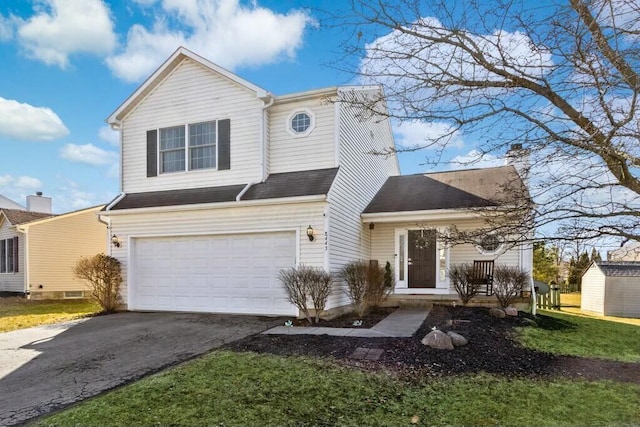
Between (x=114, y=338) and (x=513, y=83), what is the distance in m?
7.91

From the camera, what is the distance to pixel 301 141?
34.5ft

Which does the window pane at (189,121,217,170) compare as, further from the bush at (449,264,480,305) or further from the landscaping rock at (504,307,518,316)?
the landscaping rock at (504,307,518,316)

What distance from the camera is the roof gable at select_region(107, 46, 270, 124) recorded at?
10.8 metres

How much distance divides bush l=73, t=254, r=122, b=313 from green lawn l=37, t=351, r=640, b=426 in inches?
276

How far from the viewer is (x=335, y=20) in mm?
4672

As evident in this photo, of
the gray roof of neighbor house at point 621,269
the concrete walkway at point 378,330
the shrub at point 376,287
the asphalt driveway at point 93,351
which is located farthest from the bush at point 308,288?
the gray roof of neighbor house at point 621,269

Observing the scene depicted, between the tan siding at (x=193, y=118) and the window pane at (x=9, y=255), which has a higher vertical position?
the tan siding at (x=193, y=118)

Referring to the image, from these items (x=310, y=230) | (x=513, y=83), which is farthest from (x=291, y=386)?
(x=310, y=230)

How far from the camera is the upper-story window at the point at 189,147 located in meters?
11.2

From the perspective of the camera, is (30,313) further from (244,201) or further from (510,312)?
(510,312)

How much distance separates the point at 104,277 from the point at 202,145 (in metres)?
4.60

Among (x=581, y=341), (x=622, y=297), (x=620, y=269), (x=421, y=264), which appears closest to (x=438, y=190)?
(x=421, y=264)

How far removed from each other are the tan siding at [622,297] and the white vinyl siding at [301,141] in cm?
1710

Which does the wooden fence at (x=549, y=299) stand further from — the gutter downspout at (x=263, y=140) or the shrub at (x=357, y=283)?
the gutter downspout at (x=263, y=140)
